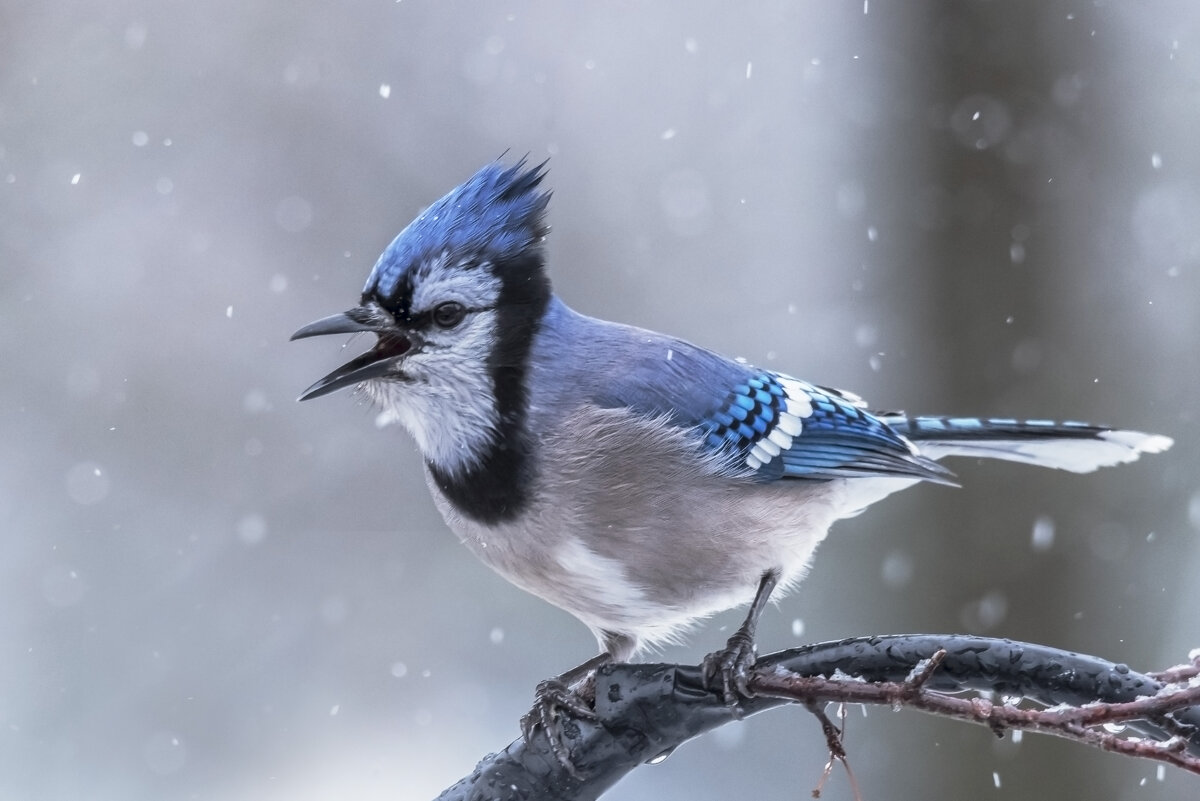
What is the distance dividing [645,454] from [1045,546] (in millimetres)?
1399

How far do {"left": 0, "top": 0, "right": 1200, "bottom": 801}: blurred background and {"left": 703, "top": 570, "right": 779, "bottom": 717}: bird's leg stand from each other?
126cm

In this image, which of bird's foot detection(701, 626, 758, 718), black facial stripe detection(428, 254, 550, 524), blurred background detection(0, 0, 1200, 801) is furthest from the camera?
blurred background detection(0, 0, 1200, 801)

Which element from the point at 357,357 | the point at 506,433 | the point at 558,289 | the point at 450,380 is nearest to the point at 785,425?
the point at 506,433

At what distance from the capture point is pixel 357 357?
4.85 feet

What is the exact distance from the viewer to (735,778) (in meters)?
3.51

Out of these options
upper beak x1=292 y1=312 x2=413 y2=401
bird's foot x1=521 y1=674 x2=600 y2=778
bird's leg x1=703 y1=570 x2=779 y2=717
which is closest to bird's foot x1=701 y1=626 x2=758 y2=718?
bird's leg x1=703 y1=570 x2=779 y2=717

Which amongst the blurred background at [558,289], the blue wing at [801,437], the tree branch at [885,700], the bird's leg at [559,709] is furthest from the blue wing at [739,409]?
the blurred background at [558,289]

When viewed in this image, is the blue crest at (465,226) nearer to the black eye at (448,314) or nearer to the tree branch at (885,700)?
the black eye at (448,314)

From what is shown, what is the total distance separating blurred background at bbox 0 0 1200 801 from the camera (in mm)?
2830

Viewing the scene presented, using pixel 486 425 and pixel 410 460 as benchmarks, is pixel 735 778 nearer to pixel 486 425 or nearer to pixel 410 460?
pixel 410 460

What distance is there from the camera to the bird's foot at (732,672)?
3.91 feet

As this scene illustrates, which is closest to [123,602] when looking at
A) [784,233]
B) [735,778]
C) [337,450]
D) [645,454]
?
[337,450]

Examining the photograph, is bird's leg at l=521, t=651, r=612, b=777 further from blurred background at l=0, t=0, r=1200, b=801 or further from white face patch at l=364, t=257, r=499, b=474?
blurred background at l=0, t=0, r=1200, b=801

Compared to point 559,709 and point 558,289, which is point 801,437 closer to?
point 559,709
